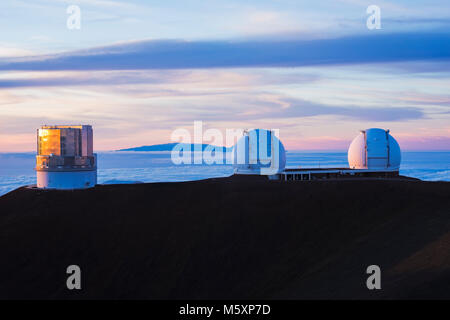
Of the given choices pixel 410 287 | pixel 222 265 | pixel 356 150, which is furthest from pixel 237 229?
pixel 356 150

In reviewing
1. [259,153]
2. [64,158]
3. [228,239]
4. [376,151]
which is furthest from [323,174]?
[64,158]

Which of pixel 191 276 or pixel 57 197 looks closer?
pixel 191 276

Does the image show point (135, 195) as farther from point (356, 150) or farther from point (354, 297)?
point (356, 150)

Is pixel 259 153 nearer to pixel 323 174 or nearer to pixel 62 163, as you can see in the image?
pixel 323 174

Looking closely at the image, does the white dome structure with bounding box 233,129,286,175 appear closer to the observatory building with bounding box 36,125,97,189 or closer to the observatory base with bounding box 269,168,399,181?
the observatory base with bounding box 269,168,399,181

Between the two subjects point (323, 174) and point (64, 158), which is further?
point (323, 174)

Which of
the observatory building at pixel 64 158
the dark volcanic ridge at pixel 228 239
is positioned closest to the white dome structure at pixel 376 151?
the dark volcanic ridge at pixel 228 239

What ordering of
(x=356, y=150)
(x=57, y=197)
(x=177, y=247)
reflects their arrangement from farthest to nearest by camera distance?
(x=356, y=150), (x=57, y=197), (x=177, y=247)
